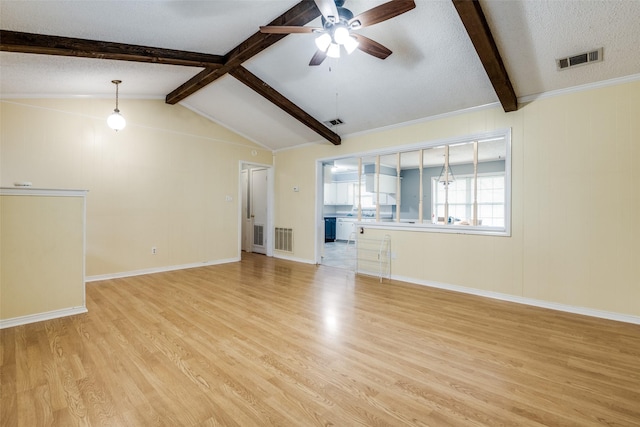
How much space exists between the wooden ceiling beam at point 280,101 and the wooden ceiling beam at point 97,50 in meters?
0.33

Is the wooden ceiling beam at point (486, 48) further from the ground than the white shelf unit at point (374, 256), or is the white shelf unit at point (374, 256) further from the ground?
the wooden ceiling beam at point (486, 48)

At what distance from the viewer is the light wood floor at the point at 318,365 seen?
5.81 ft

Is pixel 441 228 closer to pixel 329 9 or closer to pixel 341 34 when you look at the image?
pixel 341 34

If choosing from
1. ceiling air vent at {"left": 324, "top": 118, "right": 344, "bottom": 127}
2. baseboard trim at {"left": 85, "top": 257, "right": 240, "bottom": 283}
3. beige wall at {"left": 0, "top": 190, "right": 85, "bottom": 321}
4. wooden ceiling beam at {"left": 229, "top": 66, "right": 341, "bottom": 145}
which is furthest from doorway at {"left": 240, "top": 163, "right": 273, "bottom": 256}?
beige wall at {"left": 0, "top": 190, "right": 85, "bottom": 321}

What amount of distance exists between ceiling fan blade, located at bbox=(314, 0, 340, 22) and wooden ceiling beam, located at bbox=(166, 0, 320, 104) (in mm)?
578

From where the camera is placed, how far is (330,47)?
9.12ft

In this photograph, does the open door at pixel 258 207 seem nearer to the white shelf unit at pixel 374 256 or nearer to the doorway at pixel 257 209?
the doorway at pixel 257 209

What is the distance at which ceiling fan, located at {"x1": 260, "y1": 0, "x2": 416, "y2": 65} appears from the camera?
92.6 inches

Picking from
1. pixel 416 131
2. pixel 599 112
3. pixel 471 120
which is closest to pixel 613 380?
pixel 599 112

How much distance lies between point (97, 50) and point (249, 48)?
1.64 metres

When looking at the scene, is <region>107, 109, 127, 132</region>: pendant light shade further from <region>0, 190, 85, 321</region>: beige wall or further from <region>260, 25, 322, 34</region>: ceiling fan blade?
<region>260, 25, 322, 34</region>: ceiling fan blade

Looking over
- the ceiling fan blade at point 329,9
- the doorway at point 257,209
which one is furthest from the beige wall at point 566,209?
the doorway at point 257,209

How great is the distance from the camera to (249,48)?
3.60 metres

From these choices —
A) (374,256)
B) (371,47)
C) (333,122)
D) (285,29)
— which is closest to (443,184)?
(374,256)
